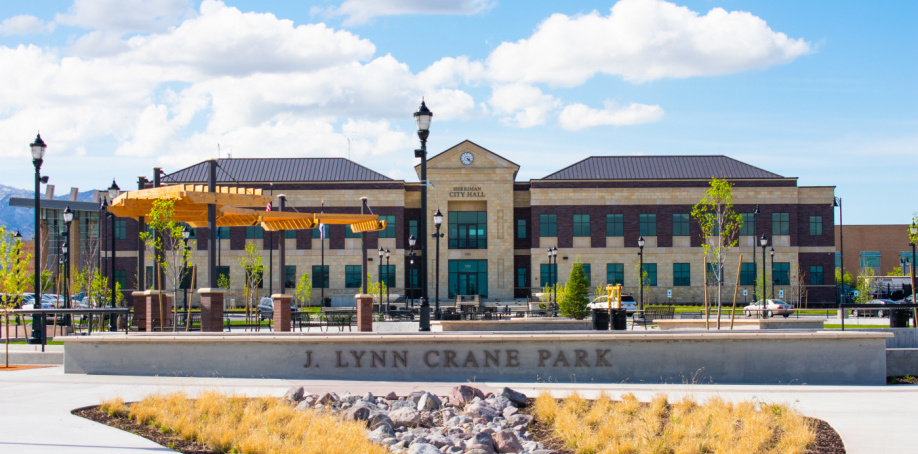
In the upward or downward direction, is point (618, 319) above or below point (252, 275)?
below

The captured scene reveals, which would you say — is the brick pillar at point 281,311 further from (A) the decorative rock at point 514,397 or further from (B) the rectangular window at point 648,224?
(B) the rectangular window at point 648,224

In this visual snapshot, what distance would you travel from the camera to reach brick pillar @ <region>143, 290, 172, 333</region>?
22.3 metres

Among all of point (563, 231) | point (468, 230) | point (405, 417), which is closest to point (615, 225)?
point (563, 231)

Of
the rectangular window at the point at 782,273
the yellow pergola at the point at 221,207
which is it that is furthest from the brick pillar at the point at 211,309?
the rectangular window at the point at 782,273

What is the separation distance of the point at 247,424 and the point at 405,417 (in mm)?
2238

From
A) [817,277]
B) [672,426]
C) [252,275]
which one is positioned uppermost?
[252,275]

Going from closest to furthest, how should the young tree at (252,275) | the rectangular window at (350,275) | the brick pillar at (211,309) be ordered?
the brick pillar at (211,309) → the young tree at (252,275) → the rectangular window at (350,275)

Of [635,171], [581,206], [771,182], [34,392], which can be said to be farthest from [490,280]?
[34,392]

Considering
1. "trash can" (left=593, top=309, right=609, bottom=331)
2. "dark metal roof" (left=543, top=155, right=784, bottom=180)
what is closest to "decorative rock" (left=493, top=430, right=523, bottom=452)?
"trash can" (left=593, top=309, right=609, bottom=331)

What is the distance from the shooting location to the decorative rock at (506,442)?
34.1ft

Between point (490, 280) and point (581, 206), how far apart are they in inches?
372

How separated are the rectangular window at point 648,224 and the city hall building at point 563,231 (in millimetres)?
79

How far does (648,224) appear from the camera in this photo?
6556 cm

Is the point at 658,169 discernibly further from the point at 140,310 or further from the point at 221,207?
the point at 221,207
